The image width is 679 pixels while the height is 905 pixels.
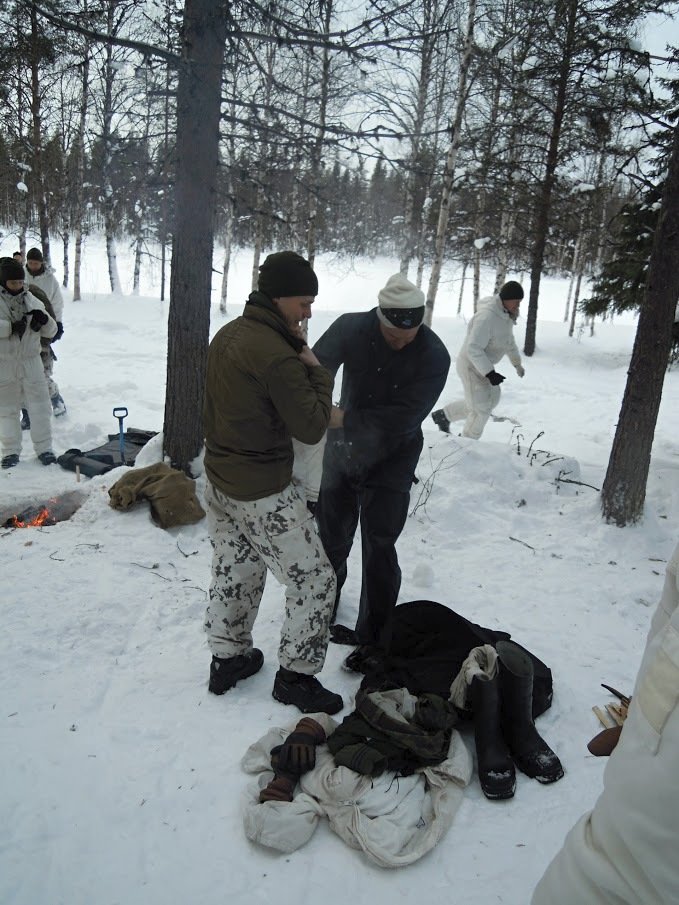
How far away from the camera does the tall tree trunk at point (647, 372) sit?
15.0 ft

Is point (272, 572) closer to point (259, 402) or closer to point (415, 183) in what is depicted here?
point (259, 402)

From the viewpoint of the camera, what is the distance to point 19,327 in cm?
602

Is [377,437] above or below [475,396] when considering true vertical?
above

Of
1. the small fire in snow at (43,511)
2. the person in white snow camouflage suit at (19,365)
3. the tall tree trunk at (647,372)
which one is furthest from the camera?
the person in white snow camouflage suit at (19,365)

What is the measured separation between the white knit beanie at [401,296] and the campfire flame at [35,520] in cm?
332

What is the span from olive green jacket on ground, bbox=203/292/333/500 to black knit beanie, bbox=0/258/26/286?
4.47 metres

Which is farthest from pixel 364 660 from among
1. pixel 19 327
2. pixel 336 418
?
pixel 19 327

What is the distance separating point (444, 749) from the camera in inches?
99.7

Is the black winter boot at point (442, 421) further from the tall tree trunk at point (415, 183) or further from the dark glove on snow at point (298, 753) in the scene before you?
the tall tree trunk at point (415, 183)

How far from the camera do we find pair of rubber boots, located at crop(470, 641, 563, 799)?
8.13ft

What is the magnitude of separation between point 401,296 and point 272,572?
1.53 metres

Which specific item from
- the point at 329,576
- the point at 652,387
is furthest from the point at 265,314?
the point at 652,387

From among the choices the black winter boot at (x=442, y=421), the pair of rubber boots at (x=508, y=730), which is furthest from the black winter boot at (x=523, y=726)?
the black winter boot at (x=442, y=421)

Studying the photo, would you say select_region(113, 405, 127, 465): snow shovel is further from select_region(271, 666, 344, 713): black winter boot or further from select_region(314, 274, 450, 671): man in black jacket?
select_region(271, 666, 344, 713): black winter boot
